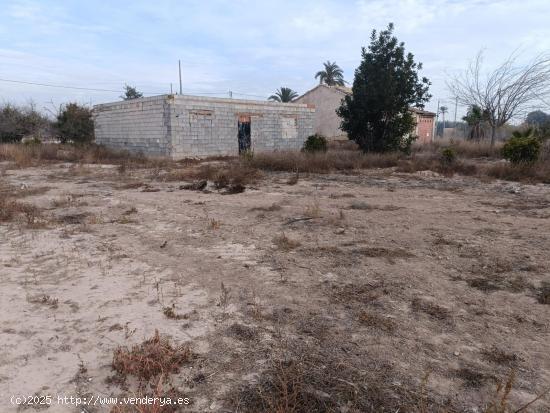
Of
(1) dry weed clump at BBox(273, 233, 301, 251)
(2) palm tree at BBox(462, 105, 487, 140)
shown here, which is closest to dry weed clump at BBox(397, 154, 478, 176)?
(1) dry weed clump at BBox(273, 233, 301, 251)

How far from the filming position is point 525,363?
2.72 m

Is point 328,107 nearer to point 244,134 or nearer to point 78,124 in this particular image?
point 244,134

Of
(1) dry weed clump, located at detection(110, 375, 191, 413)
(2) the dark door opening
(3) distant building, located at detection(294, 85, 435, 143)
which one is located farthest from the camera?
(3) distant building, located at detection(294, 85, 435, 143)

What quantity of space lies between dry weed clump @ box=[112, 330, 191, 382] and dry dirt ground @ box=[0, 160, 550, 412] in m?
0.08

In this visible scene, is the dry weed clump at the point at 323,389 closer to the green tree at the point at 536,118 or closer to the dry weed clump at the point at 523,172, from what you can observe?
the dry weed clump at the point at 523,172

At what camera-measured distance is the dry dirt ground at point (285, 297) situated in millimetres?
2562

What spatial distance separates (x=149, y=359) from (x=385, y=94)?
50.8ft

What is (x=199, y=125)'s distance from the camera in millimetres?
17859

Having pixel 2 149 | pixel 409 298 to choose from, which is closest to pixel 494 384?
pixel 409 298

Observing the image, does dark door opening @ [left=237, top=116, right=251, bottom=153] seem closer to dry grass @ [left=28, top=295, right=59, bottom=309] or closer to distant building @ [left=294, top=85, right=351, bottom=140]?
distant building @ [left=294, top=85, right=351, bottom=140]

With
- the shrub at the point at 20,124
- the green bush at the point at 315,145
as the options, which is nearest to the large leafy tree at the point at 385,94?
the green bush at the point at 315,145

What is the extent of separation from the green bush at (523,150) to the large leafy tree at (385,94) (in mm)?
5112

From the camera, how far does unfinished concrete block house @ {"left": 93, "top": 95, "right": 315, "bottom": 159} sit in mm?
17125

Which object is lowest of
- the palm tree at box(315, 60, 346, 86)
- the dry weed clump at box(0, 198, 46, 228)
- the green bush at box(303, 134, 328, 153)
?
the dry weed clump at box(0, 198, 46, 228)
